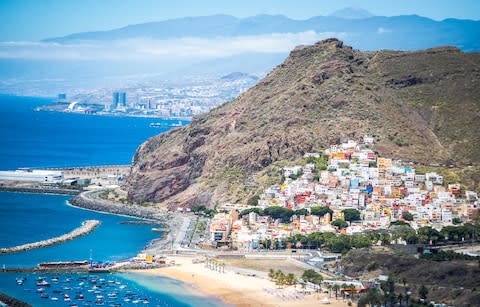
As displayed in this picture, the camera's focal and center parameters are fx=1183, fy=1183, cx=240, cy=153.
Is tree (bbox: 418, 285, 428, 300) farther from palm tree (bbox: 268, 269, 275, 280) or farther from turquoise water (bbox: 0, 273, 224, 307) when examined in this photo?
turquoise water (bbox: 0, 273, 224, 307)

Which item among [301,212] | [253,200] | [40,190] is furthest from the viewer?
[40,190]

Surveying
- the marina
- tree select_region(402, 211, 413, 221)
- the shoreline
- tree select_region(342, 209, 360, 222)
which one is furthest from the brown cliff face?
the marina

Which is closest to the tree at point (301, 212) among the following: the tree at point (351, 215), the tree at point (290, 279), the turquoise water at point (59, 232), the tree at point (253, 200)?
the tree at point (351, 215)

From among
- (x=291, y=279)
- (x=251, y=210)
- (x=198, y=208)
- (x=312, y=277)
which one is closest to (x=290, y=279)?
(x=291, y=279)

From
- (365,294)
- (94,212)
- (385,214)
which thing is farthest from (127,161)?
(365,294)

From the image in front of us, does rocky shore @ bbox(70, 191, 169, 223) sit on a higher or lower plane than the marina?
higher

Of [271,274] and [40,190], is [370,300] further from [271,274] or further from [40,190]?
[40,190]
